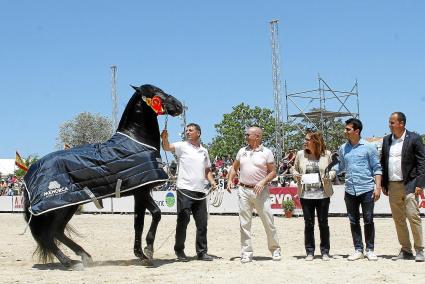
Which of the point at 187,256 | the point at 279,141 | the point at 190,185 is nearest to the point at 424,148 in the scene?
the point at 190,185

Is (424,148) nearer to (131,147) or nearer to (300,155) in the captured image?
(300,155)

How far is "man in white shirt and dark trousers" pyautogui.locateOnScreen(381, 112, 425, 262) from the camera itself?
23.7ft

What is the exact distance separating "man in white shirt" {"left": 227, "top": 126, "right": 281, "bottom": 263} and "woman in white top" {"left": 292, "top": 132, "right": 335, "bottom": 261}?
42cm

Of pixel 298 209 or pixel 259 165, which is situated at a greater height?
pixel 259 165

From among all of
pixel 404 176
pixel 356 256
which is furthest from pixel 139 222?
pixel 404 176

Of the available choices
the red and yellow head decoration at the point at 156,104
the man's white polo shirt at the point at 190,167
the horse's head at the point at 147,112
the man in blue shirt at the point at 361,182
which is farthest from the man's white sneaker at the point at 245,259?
the red and yellow head decoration at the point at 156,104

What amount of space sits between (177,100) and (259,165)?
135 centimetres

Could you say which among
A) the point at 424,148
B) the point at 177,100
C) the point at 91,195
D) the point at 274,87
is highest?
the point at 274,87

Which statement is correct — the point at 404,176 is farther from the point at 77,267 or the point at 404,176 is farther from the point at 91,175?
the point at 77,267

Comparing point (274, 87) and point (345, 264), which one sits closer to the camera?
point (345, 264)

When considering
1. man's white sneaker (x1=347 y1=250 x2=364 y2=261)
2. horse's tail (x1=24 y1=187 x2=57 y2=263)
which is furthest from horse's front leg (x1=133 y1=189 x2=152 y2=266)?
man's white sneaker (x1=347 y1=250 x2=364 y2=261)

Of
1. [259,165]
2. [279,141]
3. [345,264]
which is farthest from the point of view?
[279,141]

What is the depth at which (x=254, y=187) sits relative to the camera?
7.44m

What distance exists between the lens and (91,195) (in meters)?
6.98
